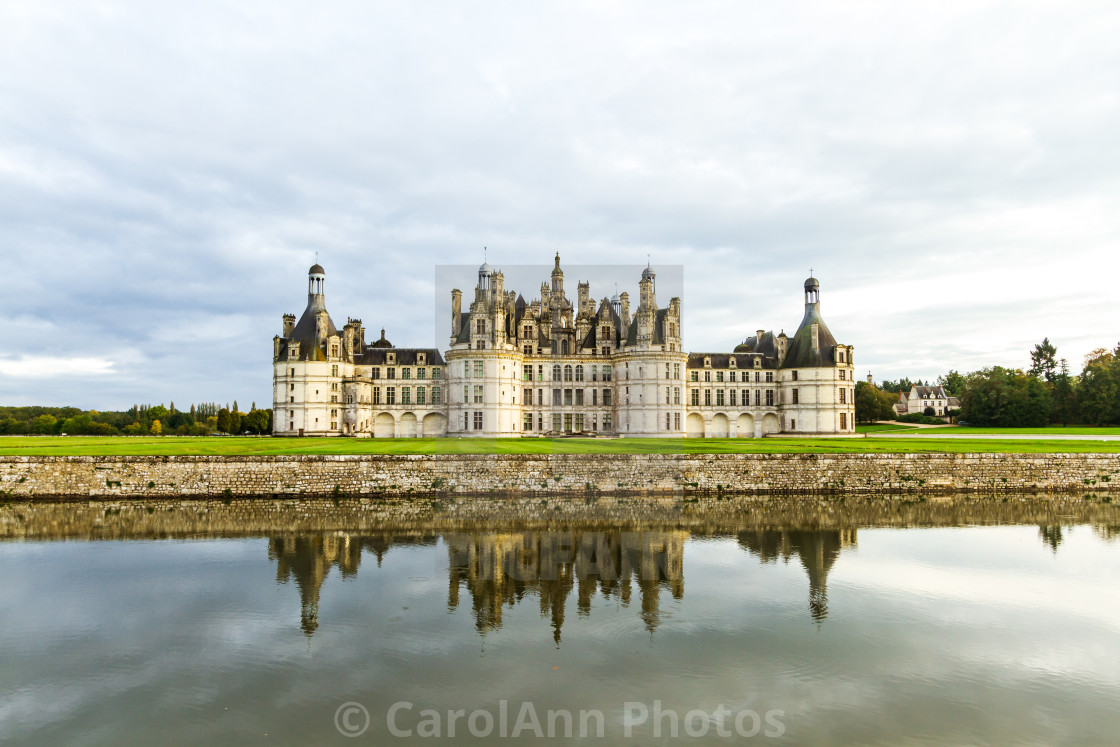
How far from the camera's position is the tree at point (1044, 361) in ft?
291

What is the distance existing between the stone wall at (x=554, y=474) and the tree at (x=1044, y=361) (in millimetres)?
69698

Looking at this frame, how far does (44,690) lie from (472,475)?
62.5 ft

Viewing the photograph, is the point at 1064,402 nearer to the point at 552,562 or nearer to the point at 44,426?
the point at 552,562

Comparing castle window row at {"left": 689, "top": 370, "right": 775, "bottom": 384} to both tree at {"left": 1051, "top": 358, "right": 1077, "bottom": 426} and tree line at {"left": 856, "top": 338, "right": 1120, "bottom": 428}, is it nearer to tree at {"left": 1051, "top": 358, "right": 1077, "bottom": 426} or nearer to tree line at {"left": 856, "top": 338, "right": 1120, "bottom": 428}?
tree line at {"left": 856, "top": 338, "right": 1120, "bottom": 428}

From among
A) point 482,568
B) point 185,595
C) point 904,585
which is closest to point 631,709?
point 482,568

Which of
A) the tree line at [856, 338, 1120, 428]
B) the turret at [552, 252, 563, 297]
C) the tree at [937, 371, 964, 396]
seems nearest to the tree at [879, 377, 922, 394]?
the tree at [937, 371, 964, 396]

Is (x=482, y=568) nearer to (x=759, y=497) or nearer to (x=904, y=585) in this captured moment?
(x=904, y=585)

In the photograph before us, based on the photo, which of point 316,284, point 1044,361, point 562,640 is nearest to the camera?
point 562,640

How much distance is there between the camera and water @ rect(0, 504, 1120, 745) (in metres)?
8.71

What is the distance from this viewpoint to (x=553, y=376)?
187 feet

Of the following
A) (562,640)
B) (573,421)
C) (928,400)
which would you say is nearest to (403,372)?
(573,421)

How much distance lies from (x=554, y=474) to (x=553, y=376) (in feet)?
95.5

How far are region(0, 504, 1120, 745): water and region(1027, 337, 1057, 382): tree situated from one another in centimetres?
8556

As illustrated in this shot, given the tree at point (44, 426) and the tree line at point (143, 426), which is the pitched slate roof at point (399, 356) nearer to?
the tree line at point (143, 426)
